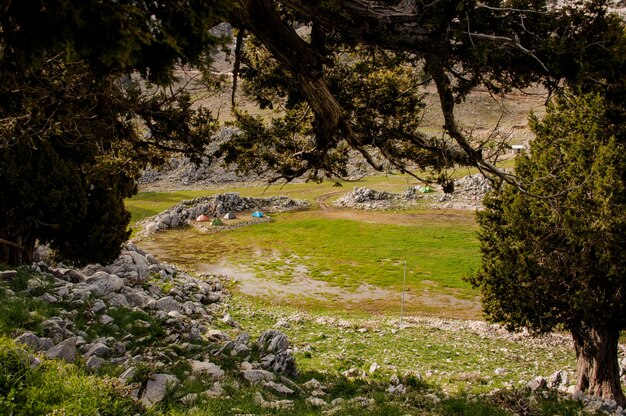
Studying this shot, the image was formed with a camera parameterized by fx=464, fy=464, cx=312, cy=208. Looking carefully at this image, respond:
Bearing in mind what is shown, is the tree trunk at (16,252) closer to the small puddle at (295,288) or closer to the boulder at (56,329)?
the boulder at (56,329)

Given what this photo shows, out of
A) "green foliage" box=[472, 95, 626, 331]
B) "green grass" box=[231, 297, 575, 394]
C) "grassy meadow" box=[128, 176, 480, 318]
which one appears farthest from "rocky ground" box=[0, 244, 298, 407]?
"grassy meadow" box=[128, 176, 480, 318]

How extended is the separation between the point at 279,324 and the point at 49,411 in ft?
49.7

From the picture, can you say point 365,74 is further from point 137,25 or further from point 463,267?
point 463,267

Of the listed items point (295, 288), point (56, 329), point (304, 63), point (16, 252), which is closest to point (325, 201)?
point (295, 288)

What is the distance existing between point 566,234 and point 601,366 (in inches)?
156

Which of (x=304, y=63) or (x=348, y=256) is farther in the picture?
(x=348, y=256)

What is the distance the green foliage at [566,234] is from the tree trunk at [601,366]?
1.62 feet

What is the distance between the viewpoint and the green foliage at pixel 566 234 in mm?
12133

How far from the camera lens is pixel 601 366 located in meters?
13.2

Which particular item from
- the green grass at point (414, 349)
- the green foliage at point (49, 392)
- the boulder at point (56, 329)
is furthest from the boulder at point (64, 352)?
the green grass at point (414, 349)

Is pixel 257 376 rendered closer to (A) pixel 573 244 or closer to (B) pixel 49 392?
(B) pixel 49 392

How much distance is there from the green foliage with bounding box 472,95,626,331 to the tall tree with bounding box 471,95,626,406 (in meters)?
0.03

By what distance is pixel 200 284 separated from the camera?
86.8 feet

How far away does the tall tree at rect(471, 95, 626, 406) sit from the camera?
12.1 metres
